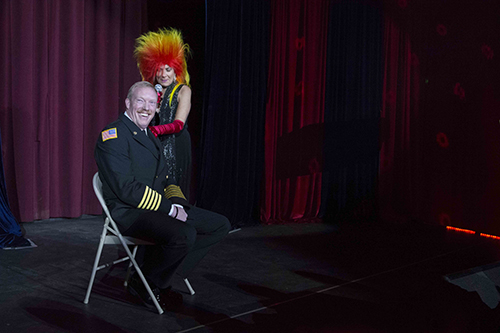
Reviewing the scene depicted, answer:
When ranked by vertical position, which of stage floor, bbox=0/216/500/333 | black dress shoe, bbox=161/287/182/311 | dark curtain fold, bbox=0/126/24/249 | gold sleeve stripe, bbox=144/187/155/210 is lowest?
stage floor, bbox=0/216/500/333

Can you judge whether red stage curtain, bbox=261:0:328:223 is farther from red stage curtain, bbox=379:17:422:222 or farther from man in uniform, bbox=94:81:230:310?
man in uniform, bbox=94:81:230:310

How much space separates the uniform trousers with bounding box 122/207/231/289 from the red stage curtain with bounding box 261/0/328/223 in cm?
235

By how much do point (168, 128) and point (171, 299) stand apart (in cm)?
98

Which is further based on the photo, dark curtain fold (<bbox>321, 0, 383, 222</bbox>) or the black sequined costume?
dark curtain fold (<bbox>321, 0, 383, 222</bbox>)

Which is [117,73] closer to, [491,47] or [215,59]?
[215,59]

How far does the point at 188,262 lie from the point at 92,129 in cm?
257

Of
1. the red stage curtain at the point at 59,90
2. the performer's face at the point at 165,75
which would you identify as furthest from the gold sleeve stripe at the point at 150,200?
the red stage curtain at the point at 59,90

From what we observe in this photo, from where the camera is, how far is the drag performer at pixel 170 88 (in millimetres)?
2992

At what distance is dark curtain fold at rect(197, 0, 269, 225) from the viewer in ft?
14.7

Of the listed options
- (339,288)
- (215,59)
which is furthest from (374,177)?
(339,288)

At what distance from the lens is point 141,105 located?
7.70ft

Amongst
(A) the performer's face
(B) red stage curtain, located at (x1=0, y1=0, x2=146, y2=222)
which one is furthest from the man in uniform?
(B) red stage curtain, located at (x1=0, y1=0, x2=146, y2=222)

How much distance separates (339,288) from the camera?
2.80 m

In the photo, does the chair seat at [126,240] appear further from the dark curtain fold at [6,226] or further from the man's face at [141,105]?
the dark curtain fold at [6,226]
